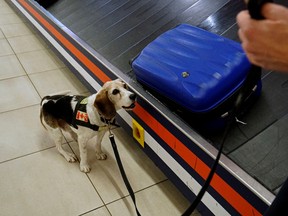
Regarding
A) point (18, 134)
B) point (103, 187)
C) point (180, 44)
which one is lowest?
point (103, 187)

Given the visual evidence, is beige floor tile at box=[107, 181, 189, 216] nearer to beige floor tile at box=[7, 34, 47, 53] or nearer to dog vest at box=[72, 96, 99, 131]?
dog vest at box=[72, 96, 99, 131]

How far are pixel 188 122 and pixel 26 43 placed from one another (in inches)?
126

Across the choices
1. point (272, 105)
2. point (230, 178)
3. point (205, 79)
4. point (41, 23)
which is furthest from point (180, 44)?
point (41, 23)

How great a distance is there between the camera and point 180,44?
5.34ft

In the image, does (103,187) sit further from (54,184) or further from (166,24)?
(166,24)

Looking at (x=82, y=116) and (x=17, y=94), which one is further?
(x=17, y=94)

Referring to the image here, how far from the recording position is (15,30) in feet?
14.1

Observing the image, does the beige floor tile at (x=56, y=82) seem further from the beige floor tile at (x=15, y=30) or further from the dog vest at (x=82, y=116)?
the beige floor tile at (x=15, y=30)

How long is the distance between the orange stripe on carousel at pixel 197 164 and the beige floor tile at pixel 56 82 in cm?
127

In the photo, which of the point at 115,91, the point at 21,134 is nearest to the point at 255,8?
the point at 115,91

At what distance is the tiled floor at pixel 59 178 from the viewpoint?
1728 millimetres

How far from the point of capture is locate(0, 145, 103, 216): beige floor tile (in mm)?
1710

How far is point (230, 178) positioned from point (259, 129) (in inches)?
13.7

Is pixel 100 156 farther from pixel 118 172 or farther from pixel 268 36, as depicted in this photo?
pixel 268 36
